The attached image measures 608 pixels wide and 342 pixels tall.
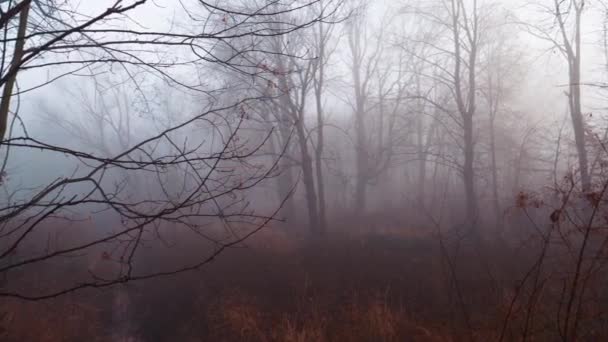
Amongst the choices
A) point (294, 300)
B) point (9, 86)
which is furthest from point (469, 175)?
point (9, 86)

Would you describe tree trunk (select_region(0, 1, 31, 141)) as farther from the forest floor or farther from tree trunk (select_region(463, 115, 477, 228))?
tree trunk (select_region(463, 115, 477, 228))

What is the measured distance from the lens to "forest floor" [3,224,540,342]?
648 centimetres

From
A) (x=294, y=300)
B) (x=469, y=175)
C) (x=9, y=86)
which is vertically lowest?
(x=294, y=300)

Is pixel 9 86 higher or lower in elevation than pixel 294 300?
higher

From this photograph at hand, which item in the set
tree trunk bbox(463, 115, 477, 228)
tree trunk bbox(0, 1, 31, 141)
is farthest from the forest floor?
tree trunk bbox(0, 1, 31, 141)

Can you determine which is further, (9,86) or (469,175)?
(469,175)

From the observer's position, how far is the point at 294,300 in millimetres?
8586

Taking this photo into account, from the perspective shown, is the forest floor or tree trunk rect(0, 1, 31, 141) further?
the forest floor

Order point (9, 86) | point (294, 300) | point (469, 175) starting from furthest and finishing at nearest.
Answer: point (469, 175) → point (294, 300) → point (9, 86)

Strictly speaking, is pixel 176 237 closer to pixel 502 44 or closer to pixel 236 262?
pixel 236 262

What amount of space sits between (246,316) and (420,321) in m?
3.80

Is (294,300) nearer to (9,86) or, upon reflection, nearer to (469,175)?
(9,86)

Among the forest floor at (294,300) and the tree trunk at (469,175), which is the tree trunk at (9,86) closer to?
the forest floor at (294,300)

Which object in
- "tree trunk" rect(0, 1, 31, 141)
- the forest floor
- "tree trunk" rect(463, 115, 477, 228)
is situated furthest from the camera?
"tree trunk" rect(463, 115, 477, 228)
